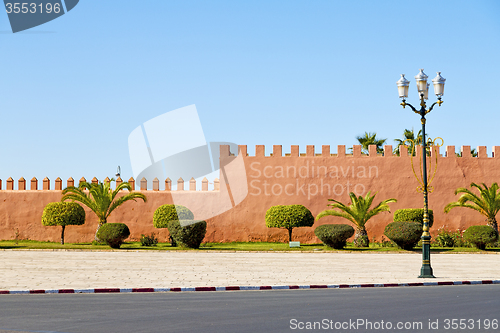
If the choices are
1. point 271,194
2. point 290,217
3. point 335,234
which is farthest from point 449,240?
point 271,194

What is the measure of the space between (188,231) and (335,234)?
6917 millimetres

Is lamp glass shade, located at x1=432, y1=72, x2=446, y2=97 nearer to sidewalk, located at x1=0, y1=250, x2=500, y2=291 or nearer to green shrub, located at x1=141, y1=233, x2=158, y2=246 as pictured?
sidewalk, located at x1=0, y1=250, x2=500, y2=291

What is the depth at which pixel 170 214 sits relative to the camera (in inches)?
1126

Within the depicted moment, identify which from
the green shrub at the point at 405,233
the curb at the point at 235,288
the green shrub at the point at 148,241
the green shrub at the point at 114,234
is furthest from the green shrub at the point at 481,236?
the green shrub at the point at 114,234

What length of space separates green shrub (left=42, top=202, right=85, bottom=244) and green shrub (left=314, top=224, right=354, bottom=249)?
41.8ft

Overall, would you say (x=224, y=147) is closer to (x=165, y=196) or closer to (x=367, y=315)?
(x=165, y=196)

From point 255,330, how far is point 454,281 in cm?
818

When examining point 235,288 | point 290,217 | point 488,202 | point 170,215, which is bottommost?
point 235,288

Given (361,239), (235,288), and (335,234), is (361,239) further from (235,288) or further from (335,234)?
(235,288)

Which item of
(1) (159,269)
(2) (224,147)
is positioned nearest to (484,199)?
(2) (224,147)

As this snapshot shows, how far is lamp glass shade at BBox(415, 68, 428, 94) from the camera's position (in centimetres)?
1579

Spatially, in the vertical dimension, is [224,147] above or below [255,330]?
above

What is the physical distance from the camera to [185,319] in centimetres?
798

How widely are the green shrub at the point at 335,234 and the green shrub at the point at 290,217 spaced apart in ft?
7.81
